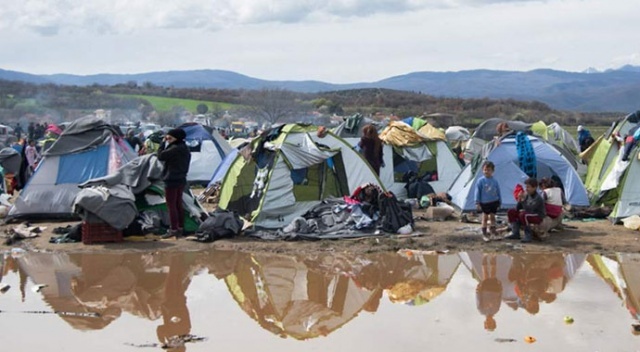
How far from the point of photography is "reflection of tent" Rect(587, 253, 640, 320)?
29.3ft

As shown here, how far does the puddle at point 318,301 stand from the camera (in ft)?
24.7

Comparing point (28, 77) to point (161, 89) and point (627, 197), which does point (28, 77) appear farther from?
point (627, 197)

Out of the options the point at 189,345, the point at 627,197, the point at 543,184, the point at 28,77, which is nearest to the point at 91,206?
the point at 189,345

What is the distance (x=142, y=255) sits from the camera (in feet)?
37.5

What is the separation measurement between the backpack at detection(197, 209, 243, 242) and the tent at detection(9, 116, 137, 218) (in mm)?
2835

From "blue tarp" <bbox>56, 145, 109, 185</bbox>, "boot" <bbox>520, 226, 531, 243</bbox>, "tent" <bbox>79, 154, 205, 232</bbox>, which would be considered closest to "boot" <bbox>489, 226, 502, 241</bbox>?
"boot" <bbox>520, 226, 531, 243</bbox>

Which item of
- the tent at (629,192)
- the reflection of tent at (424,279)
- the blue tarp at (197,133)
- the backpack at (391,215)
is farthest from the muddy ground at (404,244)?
the blue tarp at (197,133)

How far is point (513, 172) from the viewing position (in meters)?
14.5

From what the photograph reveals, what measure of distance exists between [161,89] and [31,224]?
7358 centimetres

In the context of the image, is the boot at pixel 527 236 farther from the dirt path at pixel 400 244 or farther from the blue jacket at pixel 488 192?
the blue jacket at pixel 488 192

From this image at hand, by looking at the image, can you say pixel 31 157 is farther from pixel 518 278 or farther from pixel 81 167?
pixel 518 278

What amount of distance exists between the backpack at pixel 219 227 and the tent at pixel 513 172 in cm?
434

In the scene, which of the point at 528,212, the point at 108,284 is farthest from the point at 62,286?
the point at 528,212

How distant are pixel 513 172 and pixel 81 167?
765cm
